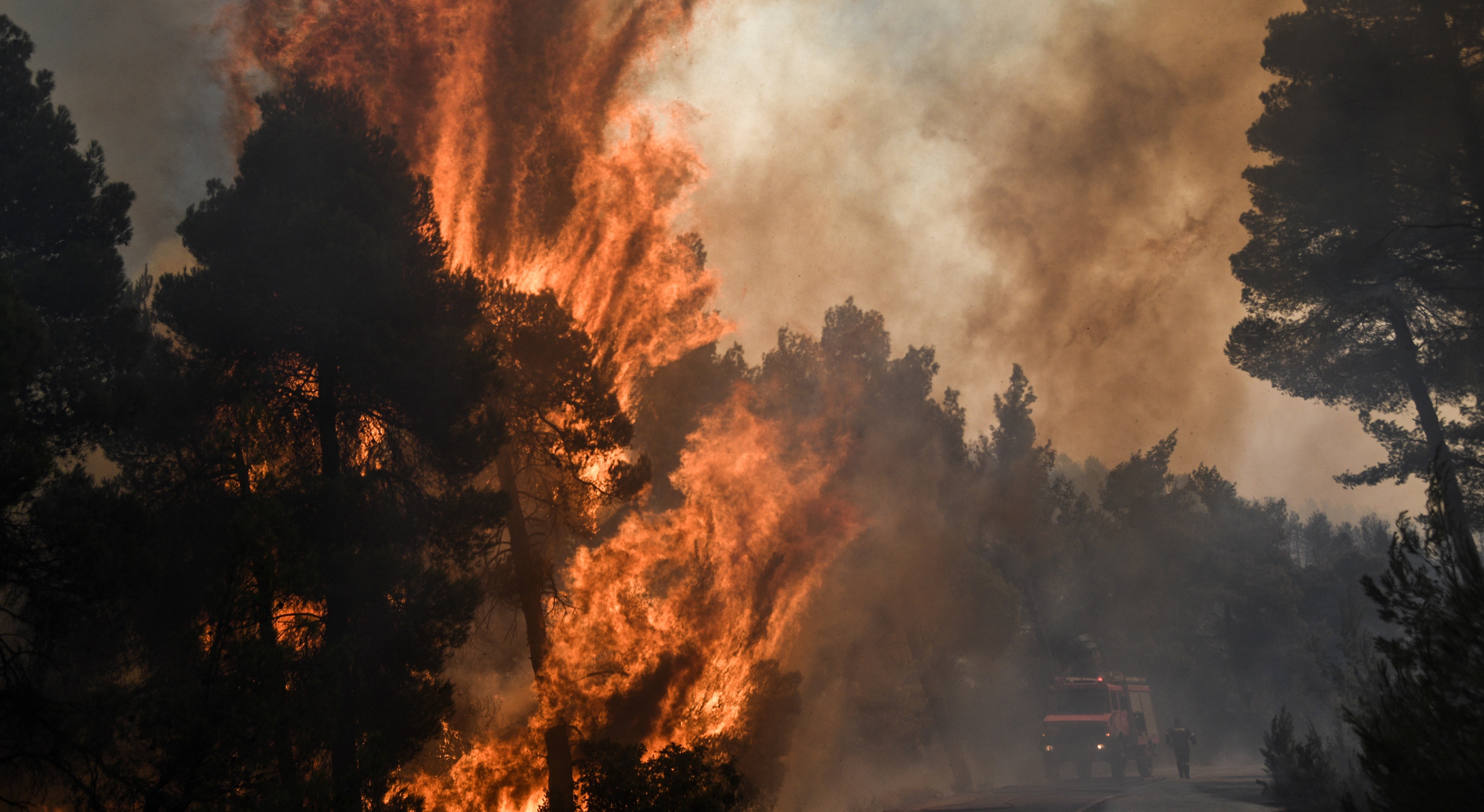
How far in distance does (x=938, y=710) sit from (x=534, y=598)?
26.6m

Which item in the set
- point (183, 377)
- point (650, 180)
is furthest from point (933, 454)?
point (183, 377)

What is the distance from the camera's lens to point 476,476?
57.7 feet

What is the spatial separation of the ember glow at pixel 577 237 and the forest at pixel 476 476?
0.39ft

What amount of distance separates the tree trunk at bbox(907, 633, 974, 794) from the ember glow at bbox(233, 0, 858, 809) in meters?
19.0

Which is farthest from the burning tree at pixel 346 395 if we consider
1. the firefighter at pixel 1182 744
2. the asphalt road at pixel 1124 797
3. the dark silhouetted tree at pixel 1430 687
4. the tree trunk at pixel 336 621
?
the firefighter at pixel 1182 744

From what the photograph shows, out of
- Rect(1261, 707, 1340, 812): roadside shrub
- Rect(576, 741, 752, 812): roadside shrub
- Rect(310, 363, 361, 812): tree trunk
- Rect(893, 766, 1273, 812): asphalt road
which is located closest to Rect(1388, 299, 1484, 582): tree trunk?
Rect(1261, 707, 1340, 812): roadside shrub

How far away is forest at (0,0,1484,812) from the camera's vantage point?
11.5 metres

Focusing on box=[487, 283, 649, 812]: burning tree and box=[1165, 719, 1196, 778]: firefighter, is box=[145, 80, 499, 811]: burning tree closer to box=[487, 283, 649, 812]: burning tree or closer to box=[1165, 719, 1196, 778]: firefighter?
box=[487, 283, 649, 812]: burning tree

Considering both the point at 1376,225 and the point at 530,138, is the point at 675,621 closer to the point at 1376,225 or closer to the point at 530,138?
the point at 530,138

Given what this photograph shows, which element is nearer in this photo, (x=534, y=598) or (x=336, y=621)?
(x=336, y=621)

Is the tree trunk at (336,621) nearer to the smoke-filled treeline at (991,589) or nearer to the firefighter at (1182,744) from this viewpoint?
the smoke-filled treeline at (991,589)

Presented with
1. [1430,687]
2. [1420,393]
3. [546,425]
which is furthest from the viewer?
[1420,393]

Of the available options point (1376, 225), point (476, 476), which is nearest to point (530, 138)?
point (476, 476)

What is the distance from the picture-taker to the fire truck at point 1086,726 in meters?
33.5
